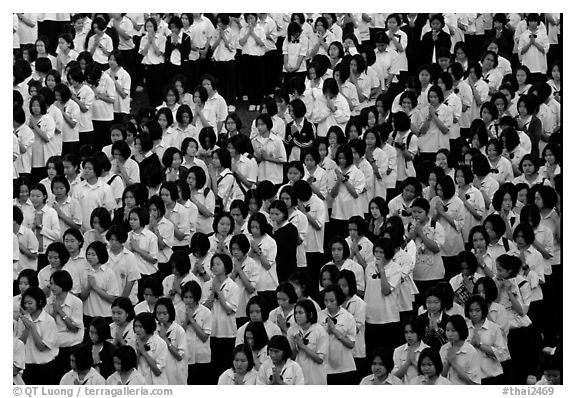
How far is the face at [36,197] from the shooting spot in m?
17.1

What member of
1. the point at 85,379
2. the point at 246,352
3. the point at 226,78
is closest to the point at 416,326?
the point at 246,352

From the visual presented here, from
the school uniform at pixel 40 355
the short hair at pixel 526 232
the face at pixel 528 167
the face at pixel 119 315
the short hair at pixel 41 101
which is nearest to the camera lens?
the face at pixel 119 315

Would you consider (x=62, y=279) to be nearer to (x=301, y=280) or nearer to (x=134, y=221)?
(x=134, y=221)

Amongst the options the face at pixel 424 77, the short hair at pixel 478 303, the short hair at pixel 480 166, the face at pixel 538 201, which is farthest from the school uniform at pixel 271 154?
the short hair at pixel 478 303

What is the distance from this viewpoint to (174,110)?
19875 mm

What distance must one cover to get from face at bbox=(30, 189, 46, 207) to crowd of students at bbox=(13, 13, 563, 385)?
3 centimetres

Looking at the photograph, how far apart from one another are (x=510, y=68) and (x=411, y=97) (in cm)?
217

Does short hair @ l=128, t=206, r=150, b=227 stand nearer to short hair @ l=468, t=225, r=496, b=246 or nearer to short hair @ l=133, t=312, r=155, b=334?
short hair @ l=133, t=312, r=155, b=334

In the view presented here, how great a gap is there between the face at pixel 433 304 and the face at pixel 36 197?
465cm

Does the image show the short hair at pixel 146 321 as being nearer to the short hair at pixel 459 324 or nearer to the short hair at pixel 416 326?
the short hair at pixel 416 326

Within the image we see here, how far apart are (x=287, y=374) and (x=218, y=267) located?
5.66ft
